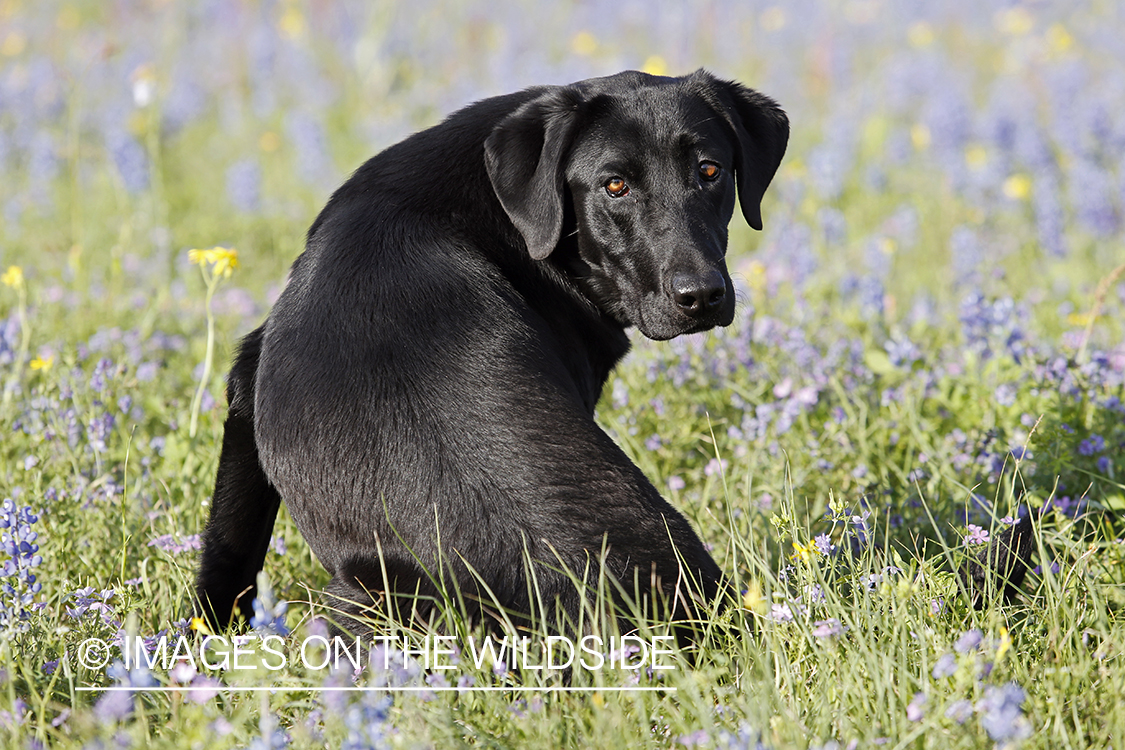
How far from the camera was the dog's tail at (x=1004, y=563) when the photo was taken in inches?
80.7

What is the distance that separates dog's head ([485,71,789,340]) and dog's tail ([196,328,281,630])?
791 millimetres

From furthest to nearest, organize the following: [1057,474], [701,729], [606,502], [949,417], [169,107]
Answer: [169,107] < [949,417] < [1057,474] < [606,502] < [701,729]

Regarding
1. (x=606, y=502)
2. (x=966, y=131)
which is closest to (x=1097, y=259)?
(x=966, y=131)

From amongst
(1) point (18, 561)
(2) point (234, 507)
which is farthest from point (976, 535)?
(1) point (18, 561)

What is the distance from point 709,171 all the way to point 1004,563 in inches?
48.5

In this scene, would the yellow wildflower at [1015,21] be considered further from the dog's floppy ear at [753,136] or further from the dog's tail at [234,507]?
the dog's tail at [234,507]

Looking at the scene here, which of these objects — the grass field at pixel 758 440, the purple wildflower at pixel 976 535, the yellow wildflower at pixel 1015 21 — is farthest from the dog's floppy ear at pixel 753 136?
the yellow wildflower at pixel 1015 21

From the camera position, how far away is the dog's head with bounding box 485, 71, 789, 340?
96.3 inches

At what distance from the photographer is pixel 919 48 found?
35.3ft

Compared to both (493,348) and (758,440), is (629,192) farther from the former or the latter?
(758,440)

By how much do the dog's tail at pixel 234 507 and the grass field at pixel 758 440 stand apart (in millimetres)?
76

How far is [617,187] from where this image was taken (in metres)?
2.57

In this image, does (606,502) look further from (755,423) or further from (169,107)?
(169,107)

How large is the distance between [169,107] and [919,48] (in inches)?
306
